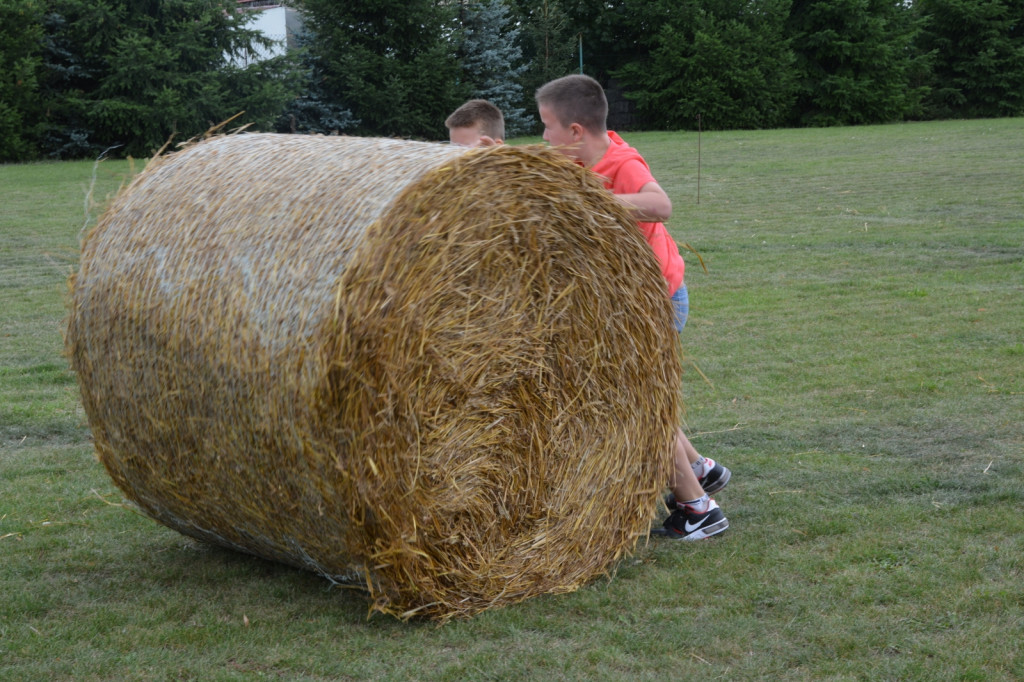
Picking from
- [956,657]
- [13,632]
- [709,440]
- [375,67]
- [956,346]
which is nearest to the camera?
[956,657]

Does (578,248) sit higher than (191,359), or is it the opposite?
(578,248)

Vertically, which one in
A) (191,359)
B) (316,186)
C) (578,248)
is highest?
(316,186)

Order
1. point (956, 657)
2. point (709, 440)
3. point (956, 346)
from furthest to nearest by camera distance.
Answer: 1. point (956, 346)
2. point (709, 440)
3. point (956, 657)

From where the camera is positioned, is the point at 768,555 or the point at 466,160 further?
the point at 768,555

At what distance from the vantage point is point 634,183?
4715mm

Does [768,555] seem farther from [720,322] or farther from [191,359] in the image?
[720,322]

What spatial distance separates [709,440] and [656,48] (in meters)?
32.1

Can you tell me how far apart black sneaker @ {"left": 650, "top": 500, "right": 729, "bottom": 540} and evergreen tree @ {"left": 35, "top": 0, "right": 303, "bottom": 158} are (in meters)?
21.5

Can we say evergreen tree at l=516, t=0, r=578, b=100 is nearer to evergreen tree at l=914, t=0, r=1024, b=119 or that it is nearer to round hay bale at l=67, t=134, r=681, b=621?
evergreen tree at l=914, t=0, r=1024, b=119

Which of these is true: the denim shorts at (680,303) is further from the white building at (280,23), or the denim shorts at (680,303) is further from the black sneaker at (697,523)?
the white building at (280,23)

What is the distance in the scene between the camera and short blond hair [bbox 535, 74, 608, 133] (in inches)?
186

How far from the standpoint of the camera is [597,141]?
4.82 metres

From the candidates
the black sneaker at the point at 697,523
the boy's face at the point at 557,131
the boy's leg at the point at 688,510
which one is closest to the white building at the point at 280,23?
the boy's face at the point at 557,131

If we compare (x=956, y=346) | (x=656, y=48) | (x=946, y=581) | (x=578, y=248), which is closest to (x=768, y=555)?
(x=946, y=581)
